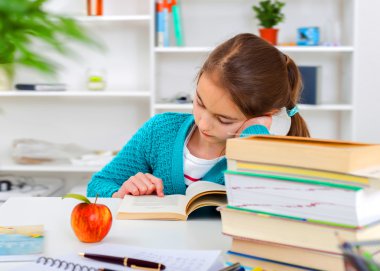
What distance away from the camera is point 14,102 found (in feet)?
11.5

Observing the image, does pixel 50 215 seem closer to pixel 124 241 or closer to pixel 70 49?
pixel 124 241

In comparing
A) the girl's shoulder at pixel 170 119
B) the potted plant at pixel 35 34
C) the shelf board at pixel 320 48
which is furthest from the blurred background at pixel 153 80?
the potted plant at pixel 35 34

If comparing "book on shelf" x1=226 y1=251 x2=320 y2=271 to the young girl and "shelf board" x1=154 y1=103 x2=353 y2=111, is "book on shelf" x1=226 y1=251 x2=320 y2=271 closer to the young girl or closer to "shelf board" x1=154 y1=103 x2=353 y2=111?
the young girl

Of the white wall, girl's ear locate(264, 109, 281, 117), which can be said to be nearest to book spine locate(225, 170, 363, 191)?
girl's ear locate(264, 109, 281, 117)

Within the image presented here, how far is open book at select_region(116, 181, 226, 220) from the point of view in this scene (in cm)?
120

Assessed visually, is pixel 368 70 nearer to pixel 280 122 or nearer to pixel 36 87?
pixel 36 87

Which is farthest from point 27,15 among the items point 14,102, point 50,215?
point 14,102

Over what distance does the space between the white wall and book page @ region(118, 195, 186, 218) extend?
2.25m

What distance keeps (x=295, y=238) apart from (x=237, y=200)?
0.32ft

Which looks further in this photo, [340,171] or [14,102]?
[14,102]

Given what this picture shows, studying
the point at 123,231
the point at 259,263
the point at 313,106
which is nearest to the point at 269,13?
the point at 313,106

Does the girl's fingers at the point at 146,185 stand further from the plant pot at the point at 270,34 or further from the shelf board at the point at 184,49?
the plant pot at the point at 270,34

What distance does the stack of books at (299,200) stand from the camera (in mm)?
729

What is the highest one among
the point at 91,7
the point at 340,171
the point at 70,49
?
the point at 91,7
